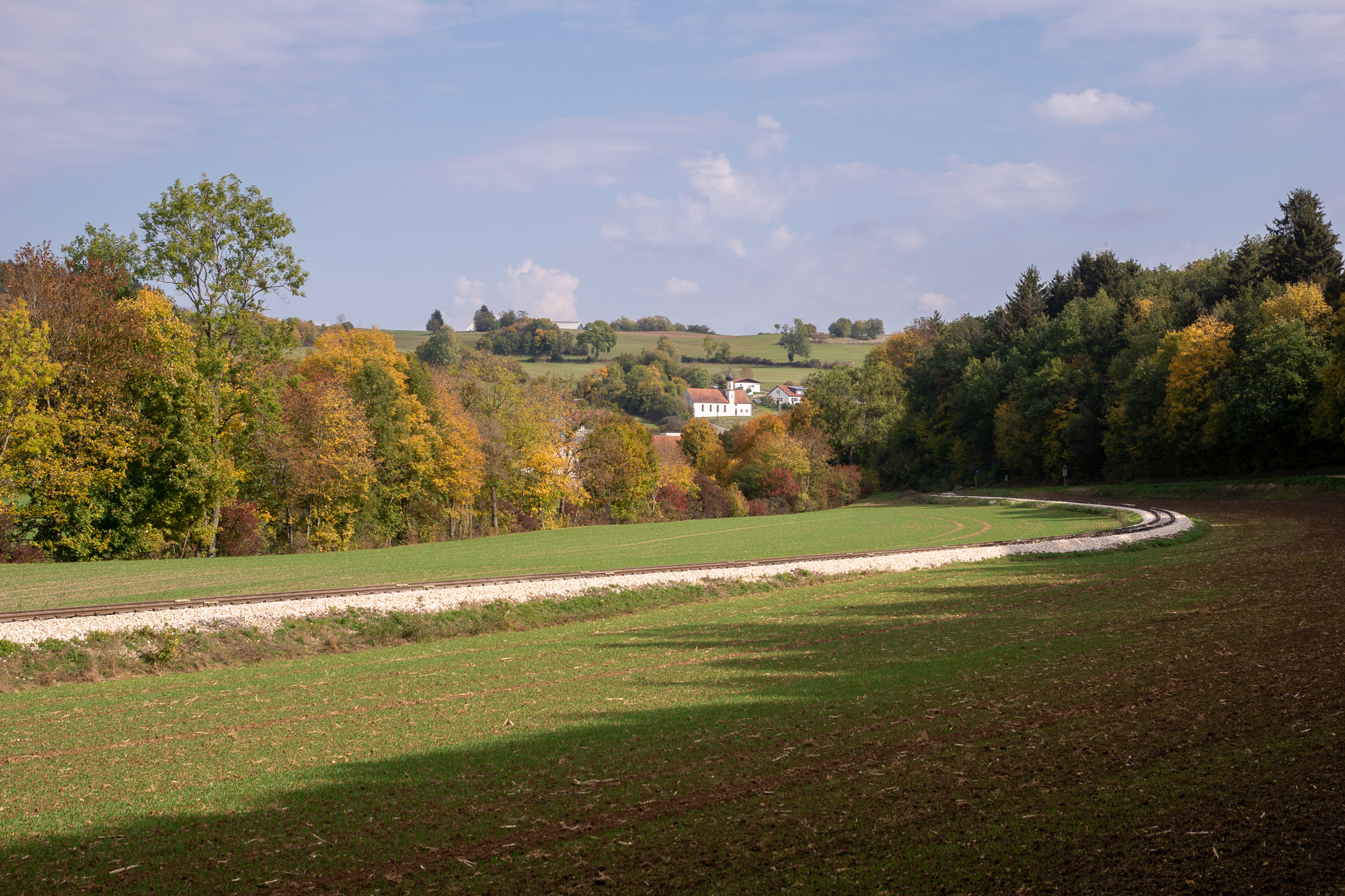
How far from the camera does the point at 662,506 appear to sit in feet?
284

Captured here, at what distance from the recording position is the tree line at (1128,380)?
60000mm

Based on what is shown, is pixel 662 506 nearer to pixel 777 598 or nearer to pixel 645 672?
pixel 777 598

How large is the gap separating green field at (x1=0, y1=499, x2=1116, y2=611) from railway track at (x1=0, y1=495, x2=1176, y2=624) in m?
1.61

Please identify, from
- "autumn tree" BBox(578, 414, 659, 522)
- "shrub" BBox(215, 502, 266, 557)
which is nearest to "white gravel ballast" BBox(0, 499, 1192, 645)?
"shrub" BBox(215, 502, 266, 557)

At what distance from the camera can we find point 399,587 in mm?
23719

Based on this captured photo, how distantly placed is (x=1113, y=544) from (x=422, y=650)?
1074 inches

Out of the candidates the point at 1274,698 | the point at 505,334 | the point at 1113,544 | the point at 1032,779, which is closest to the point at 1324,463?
the point at 1113,544

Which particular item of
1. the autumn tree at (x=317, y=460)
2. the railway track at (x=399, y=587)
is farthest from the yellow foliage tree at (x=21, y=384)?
the railway track at (x=399, y=587)

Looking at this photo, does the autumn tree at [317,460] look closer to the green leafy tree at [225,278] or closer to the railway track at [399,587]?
the green leafy tree at [225,278]

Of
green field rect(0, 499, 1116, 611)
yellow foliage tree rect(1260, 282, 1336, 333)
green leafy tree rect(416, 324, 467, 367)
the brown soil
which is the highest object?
green leafy tree rect(416, 324, 467, 367)

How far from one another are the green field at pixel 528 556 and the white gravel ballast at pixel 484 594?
4.04 m

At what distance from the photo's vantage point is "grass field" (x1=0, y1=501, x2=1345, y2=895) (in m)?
6.43

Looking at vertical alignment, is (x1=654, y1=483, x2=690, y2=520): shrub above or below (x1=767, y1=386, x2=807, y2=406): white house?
below

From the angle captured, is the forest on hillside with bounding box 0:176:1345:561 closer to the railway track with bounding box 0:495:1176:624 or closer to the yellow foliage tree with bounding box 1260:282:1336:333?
the yellow foliage tree with bounding box 1260:282:1336:333
